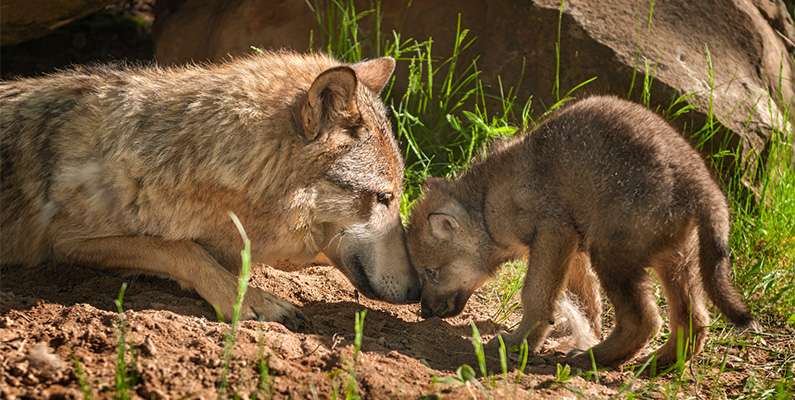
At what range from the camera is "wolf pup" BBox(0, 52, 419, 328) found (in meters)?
4.42

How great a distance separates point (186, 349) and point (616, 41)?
12.5 ft

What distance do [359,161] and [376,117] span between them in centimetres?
30

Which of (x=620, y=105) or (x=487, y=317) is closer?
(x=620, y=105)

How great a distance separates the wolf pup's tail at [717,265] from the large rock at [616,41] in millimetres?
2039

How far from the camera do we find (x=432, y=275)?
531cm

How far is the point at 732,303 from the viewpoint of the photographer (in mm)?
3980

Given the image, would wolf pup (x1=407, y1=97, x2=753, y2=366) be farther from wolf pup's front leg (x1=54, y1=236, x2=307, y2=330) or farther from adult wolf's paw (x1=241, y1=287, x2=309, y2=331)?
wolf pup's front leg (x1=54, y1=236, x2=307, y2=330)

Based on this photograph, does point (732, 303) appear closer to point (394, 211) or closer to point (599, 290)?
point (599, 290)

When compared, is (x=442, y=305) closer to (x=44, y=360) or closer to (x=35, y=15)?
(x=44, y=360)

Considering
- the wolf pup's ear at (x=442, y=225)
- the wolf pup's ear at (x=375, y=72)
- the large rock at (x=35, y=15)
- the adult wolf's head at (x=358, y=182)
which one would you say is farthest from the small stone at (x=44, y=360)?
the large rock at (x=35, y=15)

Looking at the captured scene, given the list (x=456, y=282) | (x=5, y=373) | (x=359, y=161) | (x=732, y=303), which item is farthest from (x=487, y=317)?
(x=5, y=373)

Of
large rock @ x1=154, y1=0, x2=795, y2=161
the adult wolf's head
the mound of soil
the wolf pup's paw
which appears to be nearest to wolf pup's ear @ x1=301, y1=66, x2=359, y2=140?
the adult wolf's head

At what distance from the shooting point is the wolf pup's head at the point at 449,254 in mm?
5238

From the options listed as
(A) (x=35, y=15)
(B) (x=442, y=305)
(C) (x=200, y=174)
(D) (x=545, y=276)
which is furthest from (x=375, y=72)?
(A) (x=35, y=15)
